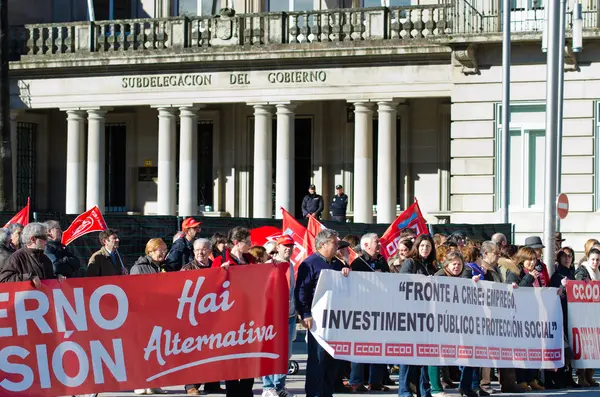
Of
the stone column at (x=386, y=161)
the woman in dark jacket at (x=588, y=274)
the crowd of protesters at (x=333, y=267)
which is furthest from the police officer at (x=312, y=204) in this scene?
the woman in dark jacket at (x=588, y=274)

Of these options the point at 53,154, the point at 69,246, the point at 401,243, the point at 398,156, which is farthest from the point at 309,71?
the point at 401,243

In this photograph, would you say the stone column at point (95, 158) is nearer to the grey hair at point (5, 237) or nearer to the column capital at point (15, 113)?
the column capital at point (15, 113)

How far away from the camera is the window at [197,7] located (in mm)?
37969

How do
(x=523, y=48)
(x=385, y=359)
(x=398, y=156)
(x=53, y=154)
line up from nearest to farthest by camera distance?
(x=385, y=359), (x=523, y=48), (x=398, y=156), (x=53, y=154)

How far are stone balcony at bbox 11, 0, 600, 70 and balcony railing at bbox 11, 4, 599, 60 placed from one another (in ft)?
0.08

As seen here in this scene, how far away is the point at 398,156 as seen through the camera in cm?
3634

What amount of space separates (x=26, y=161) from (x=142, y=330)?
27.4 metres

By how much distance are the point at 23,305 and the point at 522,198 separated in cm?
2083

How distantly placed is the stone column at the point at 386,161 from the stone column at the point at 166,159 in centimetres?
548

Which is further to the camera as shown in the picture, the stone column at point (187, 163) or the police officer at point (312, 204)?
the stone column at point (187, 163)

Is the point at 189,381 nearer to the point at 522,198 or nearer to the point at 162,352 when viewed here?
the point at 162,352

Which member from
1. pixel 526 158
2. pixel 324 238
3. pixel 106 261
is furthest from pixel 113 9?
pixel 324 238

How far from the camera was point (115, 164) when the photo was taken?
39625 millimetres

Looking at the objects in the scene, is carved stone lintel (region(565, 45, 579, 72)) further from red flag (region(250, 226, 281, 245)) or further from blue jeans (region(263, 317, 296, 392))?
blue jeans (region(263, 317, 296, 392))
